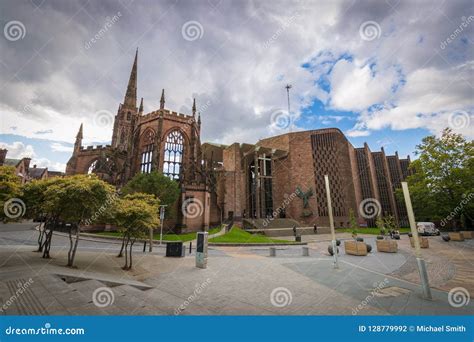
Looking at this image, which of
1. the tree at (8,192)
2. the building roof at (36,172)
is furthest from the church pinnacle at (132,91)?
the tree at (8,192)

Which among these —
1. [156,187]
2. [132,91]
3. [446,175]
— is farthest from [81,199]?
[132,91]

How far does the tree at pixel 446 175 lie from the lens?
21927 mm

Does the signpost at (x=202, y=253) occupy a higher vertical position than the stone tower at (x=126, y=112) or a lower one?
lower

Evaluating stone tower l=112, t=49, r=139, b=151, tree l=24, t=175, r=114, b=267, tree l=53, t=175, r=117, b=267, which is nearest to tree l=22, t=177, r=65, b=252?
tree l=24, t=175, r=114, b=267

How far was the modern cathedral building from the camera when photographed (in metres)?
32.8

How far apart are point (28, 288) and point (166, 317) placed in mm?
3878

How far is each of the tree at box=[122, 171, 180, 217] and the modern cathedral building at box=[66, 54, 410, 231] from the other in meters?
3.25

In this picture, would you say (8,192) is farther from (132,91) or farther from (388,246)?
(132,91)

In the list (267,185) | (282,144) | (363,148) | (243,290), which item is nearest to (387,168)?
(363,148)

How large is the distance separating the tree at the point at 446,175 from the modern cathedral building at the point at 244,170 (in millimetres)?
20666

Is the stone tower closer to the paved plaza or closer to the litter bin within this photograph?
the litter bin

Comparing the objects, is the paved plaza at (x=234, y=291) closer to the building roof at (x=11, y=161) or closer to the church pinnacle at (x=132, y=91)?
the church pinnacle at (x=132, y=91)

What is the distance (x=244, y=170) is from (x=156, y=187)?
26.4 metres

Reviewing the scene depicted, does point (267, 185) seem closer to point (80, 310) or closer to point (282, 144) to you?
point (282, 144)
